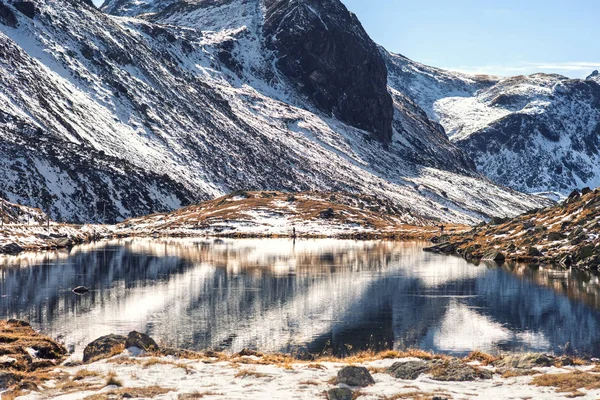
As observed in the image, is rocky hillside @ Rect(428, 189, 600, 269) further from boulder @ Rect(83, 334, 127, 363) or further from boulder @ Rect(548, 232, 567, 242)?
boulder @ Rect(83, 334, 127, 363)

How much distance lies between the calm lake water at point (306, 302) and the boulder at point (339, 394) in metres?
13.1

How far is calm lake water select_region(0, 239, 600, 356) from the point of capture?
41469mm

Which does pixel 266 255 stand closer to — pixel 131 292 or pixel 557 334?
pixel 131 292

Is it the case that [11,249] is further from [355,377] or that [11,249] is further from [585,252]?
[355,377]

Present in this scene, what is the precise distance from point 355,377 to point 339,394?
6.55 feet

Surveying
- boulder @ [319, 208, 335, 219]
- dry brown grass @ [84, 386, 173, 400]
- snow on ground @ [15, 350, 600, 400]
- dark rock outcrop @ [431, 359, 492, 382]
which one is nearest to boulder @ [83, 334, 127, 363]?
snow on ground @ [15, 350, 600, 400]

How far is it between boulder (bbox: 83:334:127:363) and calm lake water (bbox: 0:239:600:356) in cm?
475

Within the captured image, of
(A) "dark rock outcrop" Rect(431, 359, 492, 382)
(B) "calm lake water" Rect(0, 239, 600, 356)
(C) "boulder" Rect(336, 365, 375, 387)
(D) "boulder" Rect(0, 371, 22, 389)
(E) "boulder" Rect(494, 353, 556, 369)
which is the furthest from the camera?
(B) "calm lake water" Rect(0, 239, 600, 356)

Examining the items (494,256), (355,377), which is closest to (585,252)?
(494,256)

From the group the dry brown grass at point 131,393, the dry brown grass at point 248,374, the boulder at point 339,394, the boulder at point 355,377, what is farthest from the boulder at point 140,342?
the boulder at point 339,394

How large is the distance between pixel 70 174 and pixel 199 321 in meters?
126

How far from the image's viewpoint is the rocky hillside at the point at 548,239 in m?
82.8

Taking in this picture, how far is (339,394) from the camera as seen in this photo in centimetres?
2361

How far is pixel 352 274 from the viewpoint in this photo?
76125mm
